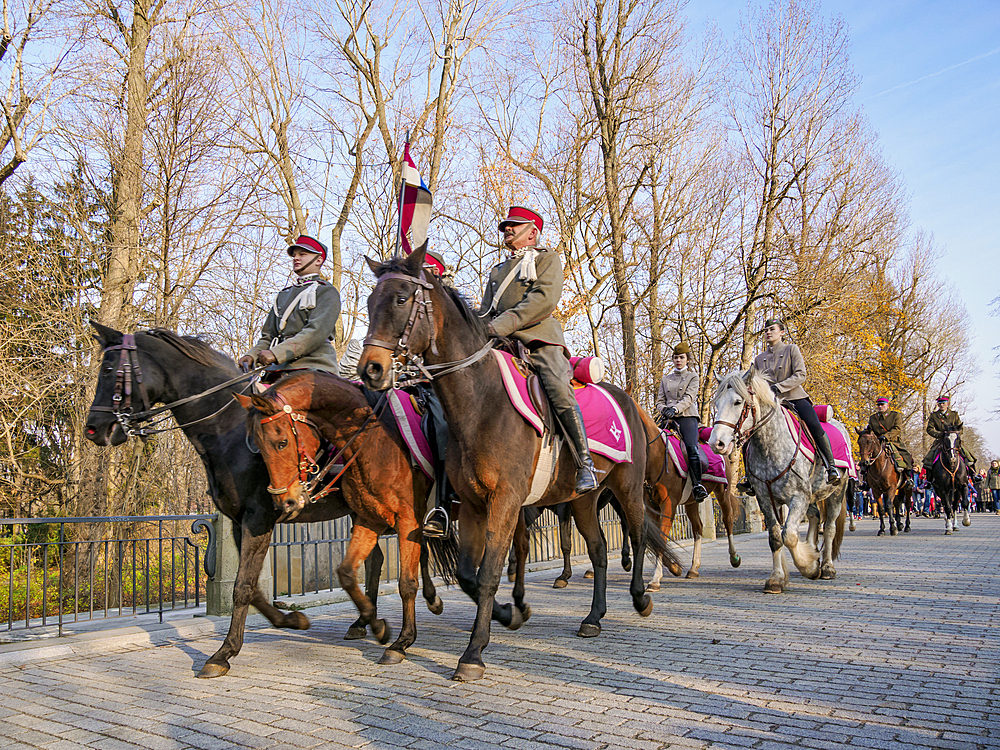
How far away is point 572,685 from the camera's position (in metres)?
4.88

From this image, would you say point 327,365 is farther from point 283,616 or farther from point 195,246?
point 195,246

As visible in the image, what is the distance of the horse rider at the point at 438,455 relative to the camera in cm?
598

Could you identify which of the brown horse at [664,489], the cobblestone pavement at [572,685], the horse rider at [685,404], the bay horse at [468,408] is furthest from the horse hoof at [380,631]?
the horse rider at [685,404]

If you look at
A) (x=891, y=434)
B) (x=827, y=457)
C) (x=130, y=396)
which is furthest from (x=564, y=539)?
(x=891, y=434)

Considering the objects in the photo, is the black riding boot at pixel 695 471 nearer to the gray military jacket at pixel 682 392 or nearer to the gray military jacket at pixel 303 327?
the gray military jacket at pixel 682 392

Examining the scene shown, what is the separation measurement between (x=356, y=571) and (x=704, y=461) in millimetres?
7417

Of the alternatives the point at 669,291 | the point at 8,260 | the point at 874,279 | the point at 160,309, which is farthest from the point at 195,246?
the point at 874,279

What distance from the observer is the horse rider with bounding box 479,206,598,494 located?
20.4 feet

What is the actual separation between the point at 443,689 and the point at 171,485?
13.4 meters

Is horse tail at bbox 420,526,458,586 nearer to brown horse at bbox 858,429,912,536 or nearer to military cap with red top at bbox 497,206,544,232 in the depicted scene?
military cap with red top at bbox 497,206,544,232

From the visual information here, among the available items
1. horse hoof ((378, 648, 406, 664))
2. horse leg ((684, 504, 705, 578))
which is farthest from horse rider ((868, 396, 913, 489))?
horse hoof ((378, 648, 406, 664))

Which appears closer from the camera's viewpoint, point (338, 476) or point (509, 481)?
point (509, 481)

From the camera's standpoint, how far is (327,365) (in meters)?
7.17

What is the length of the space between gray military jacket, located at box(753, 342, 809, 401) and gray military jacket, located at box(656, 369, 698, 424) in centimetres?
133
